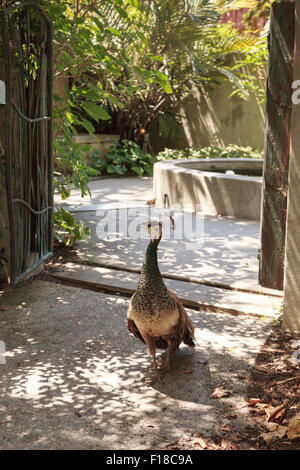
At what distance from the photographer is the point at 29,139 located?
4.98m

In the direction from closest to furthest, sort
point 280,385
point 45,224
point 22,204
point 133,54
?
point 280,385 < point 22,204 < point 45,224 < point 133,54

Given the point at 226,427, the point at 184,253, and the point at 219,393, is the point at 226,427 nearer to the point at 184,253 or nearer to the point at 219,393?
the point at 219,393

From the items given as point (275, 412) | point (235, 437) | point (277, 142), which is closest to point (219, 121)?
point (277, 142)

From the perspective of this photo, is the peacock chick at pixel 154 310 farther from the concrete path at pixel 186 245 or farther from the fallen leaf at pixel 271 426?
the concrete path at pixel 186 245

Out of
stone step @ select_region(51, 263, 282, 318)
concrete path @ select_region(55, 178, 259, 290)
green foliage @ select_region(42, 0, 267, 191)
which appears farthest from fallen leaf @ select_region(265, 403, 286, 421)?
green foliage @ select_region(42, 0, 267, 191)

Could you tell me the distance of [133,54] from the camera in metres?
12.1

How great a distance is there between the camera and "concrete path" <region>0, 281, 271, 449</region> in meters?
2.82

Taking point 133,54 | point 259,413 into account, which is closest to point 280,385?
point 259,413

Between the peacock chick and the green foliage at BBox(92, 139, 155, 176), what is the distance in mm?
9857

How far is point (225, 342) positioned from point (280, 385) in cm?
72

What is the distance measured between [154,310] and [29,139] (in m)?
2.42

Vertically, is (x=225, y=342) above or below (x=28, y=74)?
below

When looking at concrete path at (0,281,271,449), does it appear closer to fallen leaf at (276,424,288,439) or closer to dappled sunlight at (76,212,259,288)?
fallen leaf at (276,424,288,439)

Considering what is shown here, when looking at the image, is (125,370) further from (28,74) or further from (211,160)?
(211,160)
